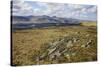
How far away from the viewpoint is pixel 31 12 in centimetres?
235

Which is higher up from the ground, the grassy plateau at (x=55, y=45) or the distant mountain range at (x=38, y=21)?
the distant mountain range at (x=38, y=21)

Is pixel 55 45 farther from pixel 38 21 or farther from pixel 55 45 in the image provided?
pixel 38 21

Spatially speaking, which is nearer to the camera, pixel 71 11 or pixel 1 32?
pixel 1 32

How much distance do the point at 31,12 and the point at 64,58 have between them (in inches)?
28.6

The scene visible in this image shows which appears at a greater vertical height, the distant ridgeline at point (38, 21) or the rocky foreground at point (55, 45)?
the distant ridgeline at point (38, 21)

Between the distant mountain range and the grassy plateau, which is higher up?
the distant mountain range

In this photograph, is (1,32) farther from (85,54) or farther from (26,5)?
(85,54)

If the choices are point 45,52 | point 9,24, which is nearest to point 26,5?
point 9,24

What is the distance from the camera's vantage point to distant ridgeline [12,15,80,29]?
7.53ft

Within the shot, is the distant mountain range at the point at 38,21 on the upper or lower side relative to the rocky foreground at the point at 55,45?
upper

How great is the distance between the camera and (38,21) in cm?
238

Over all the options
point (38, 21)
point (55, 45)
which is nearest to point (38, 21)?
point (38, 21)

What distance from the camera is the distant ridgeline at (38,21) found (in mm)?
2295

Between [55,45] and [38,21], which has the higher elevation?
[38,21]
